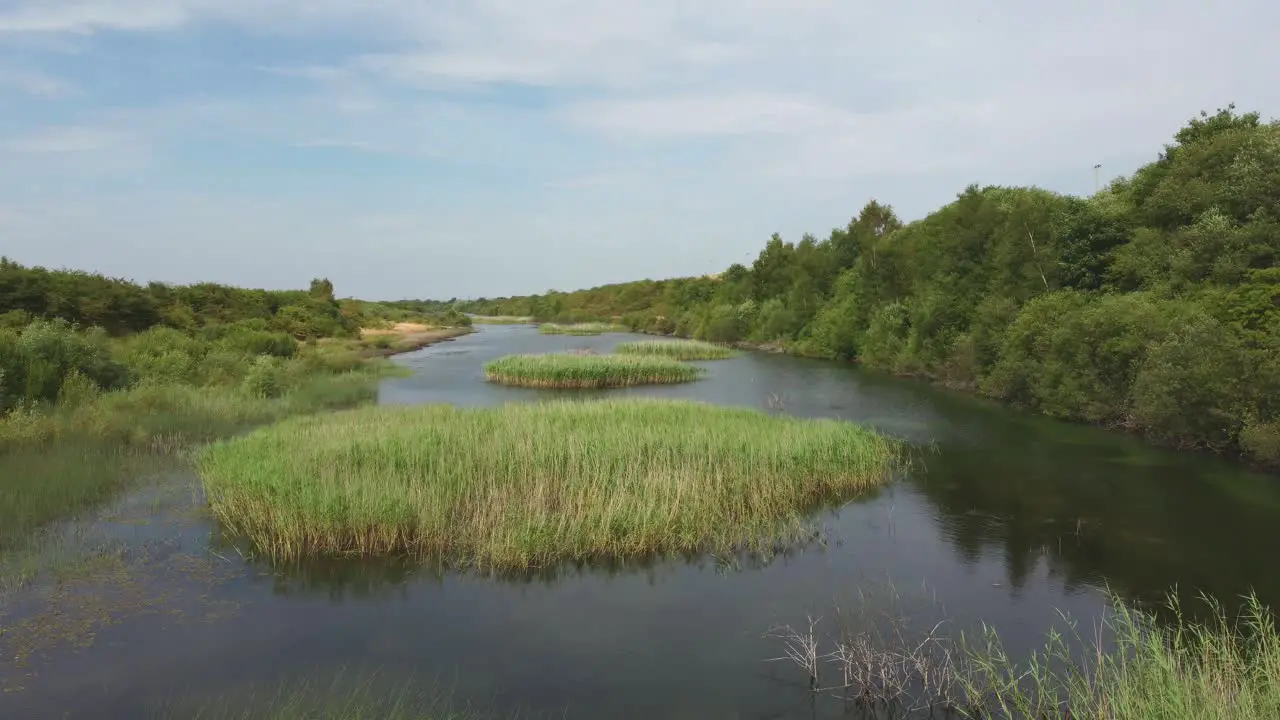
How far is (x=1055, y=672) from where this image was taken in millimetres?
8789

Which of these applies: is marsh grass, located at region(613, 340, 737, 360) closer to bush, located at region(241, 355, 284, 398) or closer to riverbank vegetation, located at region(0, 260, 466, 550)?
riverbank vegetation, located at region(0, 260, 466, 550)

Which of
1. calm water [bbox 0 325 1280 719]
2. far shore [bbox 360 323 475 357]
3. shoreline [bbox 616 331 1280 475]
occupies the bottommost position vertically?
calm water [bbox 0 325 1280 719]

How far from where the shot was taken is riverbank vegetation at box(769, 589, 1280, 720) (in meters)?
6.22

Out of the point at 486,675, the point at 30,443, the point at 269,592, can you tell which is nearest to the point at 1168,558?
the point at 486,675

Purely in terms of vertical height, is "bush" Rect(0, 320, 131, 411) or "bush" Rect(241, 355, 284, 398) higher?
"bush" Rect(0, 320, 131, 411)

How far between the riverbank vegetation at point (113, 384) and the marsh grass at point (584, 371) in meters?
7.45

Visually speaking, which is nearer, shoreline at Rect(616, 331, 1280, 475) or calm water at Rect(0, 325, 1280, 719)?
calm water at Rect(0, 325, 1280, 719)

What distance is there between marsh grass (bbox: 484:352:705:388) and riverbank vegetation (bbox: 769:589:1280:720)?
2856 centimetres

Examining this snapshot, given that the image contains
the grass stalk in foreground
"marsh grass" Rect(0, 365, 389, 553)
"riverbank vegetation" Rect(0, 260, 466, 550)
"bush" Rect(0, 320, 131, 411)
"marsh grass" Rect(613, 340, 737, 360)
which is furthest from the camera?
"marsh grass" Rect(613, 340, 737, 360)

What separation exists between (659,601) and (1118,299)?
80.7 feet

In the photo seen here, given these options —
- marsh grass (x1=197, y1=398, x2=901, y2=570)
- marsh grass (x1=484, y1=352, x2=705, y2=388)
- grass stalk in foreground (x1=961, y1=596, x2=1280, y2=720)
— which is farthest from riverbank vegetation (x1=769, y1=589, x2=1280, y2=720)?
marsh grass (x1=484, y1=352, x2=705, y2=388)

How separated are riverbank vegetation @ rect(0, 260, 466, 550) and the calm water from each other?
6.82ft

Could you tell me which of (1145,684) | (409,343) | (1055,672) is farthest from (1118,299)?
(409,343)

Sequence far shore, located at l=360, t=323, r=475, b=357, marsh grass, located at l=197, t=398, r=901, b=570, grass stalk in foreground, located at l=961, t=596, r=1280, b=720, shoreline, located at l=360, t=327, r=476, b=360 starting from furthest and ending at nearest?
far shore, located at l=360, t=323, r=475, b=357, shoreline, located at l=360, t=327, r=476, b=360, marsh grass, located at l=197, t=398, r=901, b=570, grass stalk in foreground, located at l=961, t=596, r=1280, b=720
